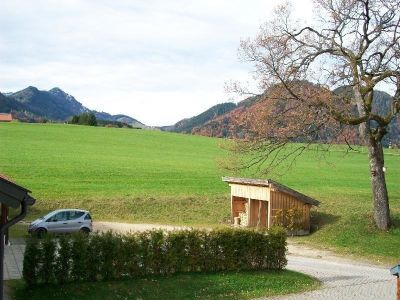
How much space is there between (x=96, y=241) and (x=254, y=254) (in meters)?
5.73

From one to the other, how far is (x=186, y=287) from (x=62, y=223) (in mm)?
14688

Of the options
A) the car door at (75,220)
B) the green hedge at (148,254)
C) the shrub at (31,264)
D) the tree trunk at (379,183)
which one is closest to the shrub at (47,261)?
the green hedge at (148,254)

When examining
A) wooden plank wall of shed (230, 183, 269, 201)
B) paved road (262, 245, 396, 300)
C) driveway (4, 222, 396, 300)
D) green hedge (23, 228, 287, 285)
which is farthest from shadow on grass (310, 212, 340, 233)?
green hedge (23, 228, 287, 285)

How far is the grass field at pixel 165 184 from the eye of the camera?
29.8 meters

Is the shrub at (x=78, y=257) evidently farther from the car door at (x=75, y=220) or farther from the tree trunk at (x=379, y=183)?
the tree trunk at (x=379, y=183)

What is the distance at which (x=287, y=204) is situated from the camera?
3200 cm

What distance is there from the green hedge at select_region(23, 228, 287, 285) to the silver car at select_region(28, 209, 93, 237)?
488 inches

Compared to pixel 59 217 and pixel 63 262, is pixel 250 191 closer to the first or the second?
pixel 59 217

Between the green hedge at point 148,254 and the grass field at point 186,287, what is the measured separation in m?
0.35

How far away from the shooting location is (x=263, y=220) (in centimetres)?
3441

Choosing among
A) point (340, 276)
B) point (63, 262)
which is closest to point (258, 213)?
point (340, 276)

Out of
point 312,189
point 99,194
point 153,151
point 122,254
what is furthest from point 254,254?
point 153,151

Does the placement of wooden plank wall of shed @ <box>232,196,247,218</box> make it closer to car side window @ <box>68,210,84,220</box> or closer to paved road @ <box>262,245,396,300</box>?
paved road @ <box>262,245,396,300</box>

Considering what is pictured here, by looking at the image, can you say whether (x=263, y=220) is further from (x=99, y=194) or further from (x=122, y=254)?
(x=122, y=254)
